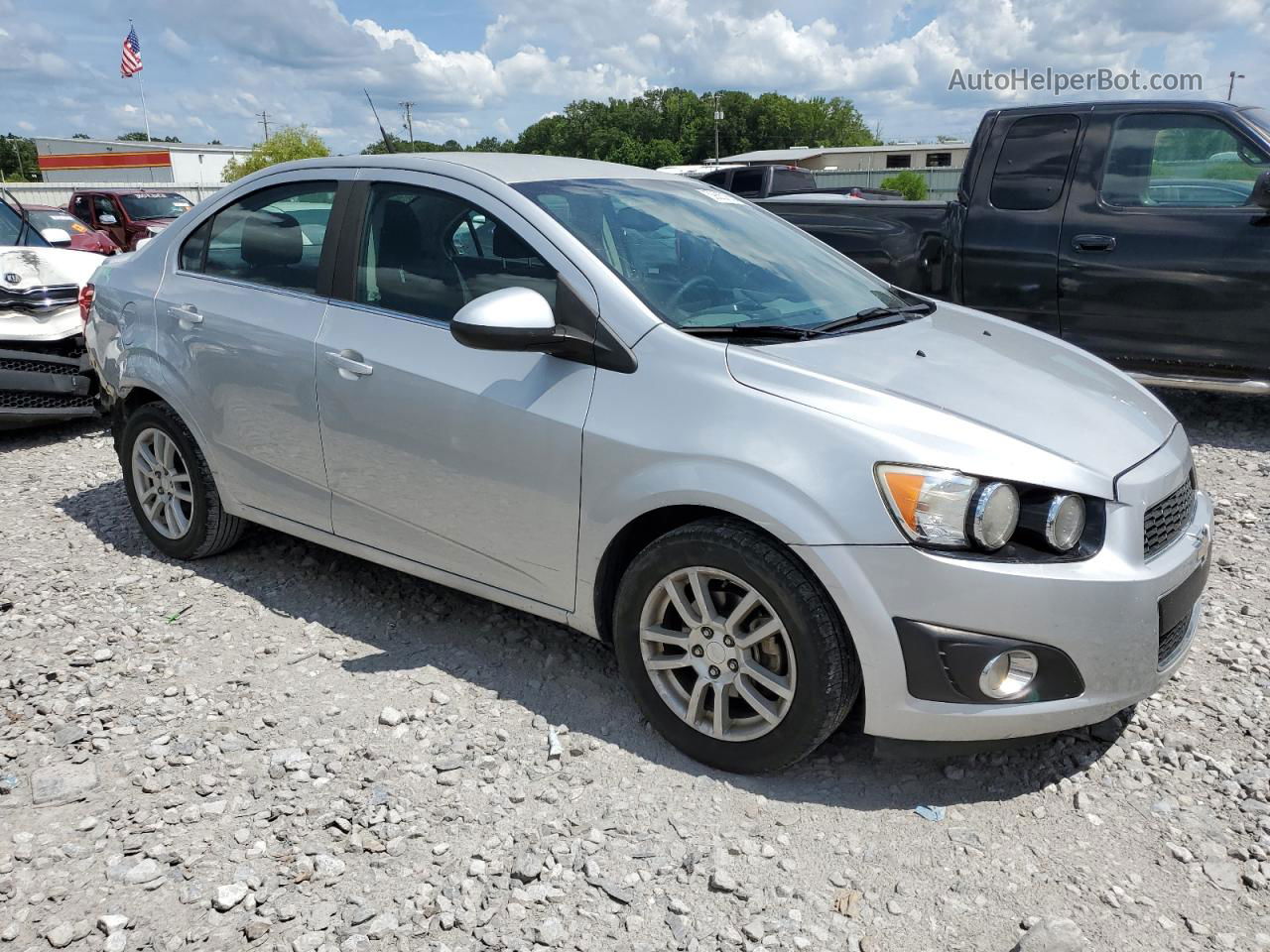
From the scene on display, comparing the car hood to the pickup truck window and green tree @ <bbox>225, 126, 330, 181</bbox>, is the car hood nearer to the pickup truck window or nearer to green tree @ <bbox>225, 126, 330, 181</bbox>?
the pickup truck window

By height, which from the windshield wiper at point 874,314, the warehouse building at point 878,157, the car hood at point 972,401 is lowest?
the car hood at point 972,401

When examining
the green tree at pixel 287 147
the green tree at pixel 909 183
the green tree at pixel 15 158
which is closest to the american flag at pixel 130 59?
the green tree at pixel 287 147

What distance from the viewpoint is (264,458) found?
3967mm

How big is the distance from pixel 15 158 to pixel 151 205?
9736 centimetres

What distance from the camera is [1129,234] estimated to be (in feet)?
19.9

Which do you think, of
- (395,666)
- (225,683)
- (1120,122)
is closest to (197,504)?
(225,683)

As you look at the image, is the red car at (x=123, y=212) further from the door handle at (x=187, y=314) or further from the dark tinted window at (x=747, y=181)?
the door handle at (x=187, y=314)

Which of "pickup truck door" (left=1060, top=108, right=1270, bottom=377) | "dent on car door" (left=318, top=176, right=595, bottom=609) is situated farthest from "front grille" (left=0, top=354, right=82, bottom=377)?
"pickup truck door" (left=1060, top=108, right=1270, bottom=377)

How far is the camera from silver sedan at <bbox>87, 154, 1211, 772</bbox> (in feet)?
8.43

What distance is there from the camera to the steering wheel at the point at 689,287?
311 centimetres

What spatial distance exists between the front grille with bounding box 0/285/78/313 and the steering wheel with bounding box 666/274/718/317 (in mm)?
5411

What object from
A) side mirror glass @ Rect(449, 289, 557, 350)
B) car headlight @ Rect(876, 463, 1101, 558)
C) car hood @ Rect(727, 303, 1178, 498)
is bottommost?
car headlight @ Rect(876, 463, 1101, 558)

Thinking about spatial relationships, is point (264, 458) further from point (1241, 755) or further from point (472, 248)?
point (1241, 755)

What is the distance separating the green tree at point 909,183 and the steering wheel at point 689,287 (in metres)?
33.5
